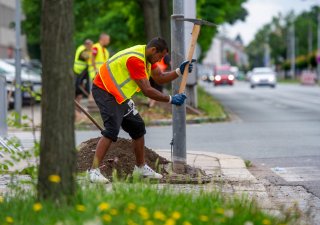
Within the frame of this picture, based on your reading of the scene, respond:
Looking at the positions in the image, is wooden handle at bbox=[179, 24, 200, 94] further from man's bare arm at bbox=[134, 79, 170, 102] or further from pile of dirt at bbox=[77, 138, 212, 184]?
pile of dirt at bbox=[77, 138, 212, 184]

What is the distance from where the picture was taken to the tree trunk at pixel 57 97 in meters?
6.14

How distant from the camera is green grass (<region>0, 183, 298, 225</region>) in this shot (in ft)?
17.8

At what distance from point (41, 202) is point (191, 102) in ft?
55.7

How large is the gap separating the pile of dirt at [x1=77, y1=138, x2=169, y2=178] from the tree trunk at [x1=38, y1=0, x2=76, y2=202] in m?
3.18

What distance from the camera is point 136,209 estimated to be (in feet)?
18.7

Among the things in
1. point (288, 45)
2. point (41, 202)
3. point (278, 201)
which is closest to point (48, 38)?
point (41, 202)

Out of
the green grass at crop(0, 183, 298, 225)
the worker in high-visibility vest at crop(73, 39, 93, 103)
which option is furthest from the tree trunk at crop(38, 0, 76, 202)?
the worker in high-visibility vest at crop(73, 39, 93, 103)

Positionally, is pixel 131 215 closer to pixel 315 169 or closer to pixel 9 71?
pixel 315 169

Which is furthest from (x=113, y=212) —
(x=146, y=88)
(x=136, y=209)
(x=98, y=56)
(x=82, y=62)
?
(x=82, y=62)

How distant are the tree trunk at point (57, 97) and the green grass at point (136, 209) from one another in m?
0.16

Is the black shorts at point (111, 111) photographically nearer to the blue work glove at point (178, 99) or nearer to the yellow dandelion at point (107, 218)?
the blue work glove at point (178, 99)

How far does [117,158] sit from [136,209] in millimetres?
3904

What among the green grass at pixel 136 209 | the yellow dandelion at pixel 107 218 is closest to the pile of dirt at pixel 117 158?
the green grass at pixel 136 209

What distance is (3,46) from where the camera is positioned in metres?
74.3
